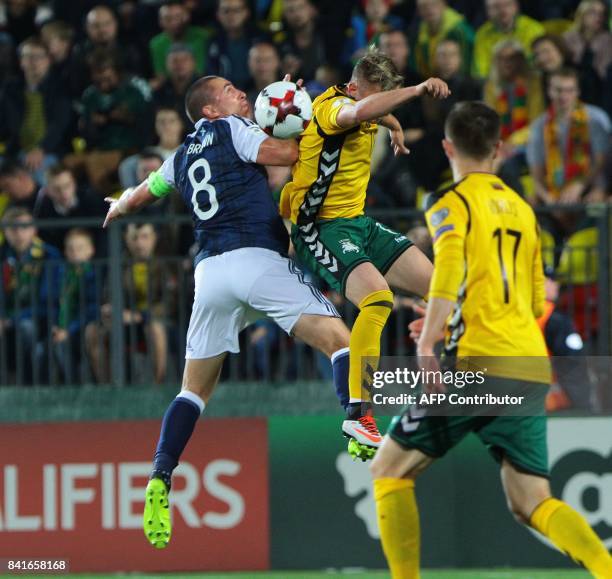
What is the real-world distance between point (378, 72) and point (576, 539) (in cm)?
264

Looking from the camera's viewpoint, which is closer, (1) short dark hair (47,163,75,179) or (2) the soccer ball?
(2) the soccer ball

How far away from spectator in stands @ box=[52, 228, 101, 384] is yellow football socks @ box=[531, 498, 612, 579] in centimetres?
475

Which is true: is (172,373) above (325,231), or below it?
below

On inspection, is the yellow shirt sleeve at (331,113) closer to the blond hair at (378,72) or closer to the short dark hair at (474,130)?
the blond hair at (378,72)

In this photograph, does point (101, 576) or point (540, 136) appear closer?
point (101, 576)

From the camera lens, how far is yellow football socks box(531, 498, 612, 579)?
6.49 m

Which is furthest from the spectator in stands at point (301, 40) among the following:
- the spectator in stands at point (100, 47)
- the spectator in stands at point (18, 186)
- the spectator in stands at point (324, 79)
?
the spectator in stands at point (18, 186)

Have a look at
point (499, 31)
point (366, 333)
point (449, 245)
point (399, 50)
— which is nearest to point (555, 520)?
point (449, 245)

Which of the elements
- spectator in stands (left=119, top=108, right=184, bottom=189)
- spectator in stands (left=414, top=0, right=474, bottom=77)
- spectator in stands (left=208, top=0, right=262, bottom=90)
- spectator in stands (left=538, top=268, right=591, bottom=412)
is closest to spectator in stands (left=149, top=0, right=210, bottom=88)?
spectator in stands (left=208, top=0, right=262, bottom=90)

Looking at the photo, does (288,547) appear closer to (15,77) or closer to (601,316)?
(601,316)

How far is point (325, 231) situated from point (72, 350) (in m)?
3.22

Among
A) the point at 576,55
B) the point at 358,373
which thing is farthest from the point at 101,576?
the point at 576,55

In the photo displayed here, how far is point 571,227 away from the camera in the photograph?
10156 millimetres

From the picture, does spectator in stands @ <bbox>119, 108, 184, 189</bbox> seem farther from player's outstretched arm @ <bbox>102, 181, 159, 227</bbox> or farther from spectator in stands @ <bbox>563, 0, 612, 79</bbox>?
player's outstretched arm @ <bbox>102, 181, 159, 227</bbox>
